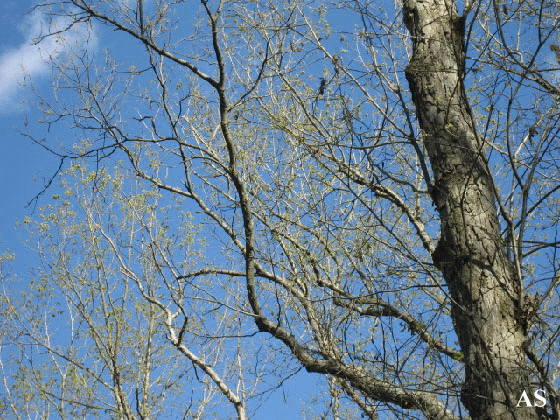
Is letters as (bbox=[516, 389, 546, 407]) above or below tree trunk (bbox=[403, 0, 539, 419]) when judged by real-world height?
below

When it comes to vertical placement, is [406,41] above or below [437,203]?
above

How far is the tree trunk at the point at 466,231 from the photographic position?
356cm

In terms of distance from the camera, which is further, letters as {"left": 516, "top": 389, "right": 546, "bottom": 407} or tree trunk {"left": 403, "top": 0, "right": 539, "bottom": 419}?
tree trunk {"left": 403, "top": 0, "right": 539, "bottom": 419}

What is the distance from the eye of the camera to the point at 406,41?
5410 mm

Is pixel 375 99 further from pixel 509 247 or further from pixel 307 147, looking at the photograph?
pixel 509 247

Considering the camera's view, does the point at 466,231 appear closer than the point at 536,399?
No

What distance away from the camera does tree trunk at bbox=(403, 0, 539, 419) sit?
11.7 feet

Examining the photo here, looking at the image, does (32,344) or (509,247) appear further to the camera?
(32,344)

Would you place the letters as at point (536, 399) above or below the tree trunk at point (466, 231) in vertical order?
below

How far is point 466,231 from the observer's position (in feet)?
12.8

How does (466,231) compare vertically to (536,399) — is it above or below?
above

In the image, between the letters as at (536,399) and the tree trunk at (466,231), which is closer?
the letters as at (536,399)

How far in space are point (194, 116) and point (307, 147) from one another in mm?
3871

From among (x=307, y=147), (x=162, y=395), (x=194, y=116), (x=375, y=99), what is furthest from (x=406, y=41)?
(x=162, y=395)
